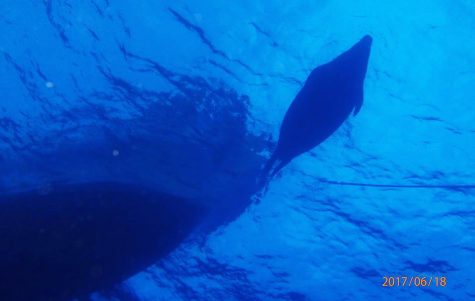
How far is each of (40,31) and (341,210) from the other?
8965 mm

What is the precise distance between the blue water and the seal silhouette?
240 cm

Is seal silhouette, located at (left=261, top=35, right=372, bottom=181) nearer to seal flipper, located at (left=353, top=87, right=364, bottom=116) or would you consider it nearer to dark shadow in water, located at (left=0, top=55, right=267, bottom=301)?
seal flipper, located at (left=353, top=87, right=364, bottom=116)

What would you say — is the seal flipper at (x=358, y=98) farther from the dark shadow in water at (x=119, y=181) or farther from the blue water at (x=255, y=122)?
the dark shadow in water at (x=119, y=181)

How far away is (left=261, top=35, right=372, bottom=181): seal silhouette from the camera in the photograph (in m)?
4.82

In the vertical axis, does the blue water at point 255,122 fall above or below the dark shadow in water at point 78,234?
above

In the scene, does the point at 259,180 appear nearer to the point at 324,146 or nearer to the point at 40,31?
the point at 324,146

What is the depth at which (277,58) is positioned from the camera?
25.1 feet

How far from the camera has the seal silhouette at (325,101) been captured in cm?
482

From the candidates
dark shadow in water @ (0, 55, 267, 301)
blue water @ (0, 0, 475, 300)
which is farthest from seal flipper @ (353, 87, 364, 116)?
dark shadow in water @ (0, 55, 267, 301)

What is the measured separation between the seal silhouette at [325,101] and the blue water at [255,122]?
2.40 meters
